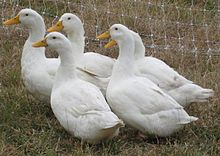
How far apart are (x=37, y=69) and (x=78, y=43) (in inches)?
23.2

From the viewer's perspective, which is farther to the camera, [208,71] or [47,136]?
[208,71]

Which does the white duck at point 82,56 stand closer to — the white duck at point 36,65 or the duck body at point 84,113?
the white duck at point 36,65

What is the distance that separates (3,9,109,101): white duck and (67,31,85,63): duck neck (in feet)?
1.01

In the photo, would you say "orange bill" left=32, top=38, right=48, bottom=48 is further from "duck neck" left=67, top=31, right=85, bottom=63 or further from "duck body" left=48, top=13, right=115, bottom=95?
"duck neck" left=67, top=31, right=85, bottom=63

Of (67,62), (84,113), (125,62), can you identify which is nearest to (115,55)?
(125,62)

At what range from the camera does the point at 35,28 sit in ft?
17.7

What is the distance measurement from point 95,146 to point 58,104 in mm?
422

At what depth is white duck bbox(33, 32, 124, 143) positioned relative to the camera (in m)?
4.37

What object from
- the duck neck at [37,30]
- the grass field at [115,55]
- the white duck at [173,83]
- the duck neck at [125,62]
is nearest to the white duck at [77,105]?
the grass field at [115,55]

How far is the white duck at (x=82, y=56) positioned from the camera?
538 cm

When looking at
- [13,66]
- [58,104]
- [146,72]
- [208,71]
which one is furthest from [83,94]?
[208,71]

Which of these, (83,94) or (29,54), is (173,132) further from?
(29,54)

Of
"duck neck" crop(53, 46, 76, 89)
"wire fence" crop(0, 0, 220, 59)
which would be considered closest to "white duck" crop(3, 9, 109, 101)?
Answer: "duck neck" crop(53, 46, 76, 89)

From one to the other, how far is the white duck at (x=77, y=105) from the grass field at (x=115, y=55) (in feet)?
0.41
